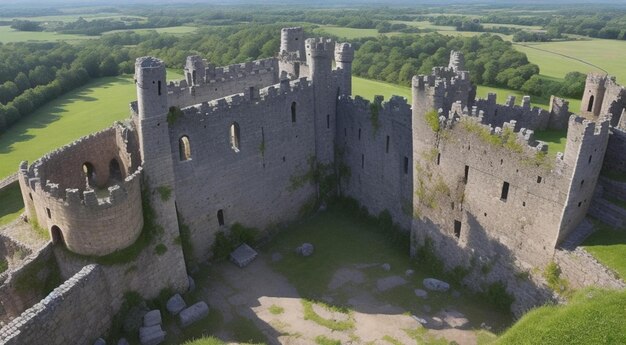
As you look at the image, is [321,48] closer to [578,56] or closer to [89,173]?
[89,173]

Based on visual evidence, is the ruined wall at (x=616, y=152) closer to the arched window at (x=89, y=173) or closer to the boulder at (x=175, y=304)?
the boulder at (x=175, y=304)

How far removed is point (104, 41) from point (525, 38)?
430ft

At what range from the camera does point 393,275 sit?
33.4 m

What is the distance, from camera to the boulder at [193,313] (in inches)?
1157

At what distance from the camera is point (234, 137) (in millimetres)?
34938

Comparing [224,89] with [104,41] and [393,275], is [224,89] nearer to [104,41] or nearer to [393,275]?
[393,275]

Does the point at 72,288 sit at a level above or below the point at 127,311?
above

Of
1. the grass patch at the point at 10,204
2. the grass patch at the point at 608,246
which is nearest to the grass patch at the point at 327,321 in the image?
the grass patch at the point at 608,246

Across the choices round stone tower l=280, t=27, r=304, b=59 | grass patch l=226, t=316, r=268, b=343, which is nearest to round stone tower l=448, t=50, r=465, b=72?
round stone tower l=280, t=27, r=304, b=59

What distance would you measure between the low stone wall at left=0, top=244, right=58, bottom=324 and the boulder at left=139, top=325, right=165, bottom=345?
5877 mm

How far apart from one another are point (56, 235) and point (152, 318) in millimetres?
6989

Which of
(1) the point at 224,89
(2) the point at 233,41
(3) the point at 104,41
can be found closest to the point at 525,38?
(2) the point at 233,41

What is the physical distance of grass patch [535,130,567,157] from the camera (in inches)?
1356

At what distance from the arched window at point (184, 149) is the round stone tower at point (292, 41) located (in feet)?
55.7
